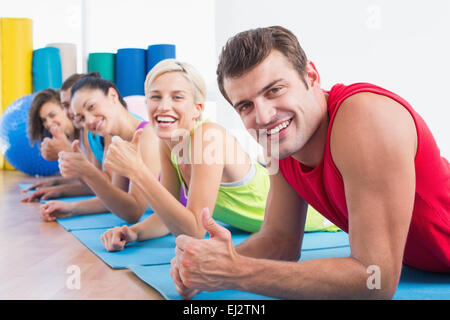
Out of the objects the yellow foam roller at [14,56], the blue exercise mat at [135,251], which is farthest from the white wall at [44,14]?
the blue exercise mat at [135,251]

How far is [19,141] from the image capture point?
14.6 ft

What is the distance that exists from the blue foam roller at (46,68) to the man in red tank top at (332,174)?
4577 millimetres

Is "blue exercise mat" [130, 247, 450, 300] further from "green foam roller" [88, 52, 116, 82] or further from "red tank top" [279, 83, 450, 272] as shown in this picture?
"green foam roller" [88, 52, 116, 82]

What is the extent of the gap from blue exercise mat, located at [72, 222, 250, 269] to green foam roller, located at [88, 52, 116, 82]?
354 cm

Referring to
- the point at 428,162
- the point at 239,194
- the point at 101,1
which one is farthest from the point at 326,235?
the point at 101,1

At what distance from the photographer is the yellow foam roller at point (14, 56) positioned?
17.5 feet

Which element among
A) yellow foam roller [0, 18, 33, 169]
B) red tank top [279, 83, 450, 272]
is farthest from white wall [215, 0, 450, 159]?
yellow foam roller [0, 18, 33, 169]

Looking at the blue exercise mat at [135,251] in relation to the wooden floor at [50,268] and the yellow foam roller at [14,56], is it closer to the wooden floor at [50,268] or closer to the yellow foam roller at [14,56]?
the wooden floor at [50,268]

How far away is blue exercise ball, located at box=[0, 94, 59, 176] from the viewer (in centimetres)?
446

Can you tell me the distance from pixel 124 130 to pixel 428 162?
1.75 meters

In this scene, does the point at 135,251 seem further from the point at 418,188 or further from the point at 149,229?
the point at 418,188
